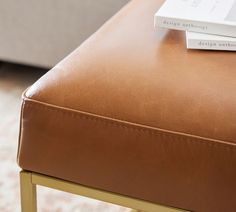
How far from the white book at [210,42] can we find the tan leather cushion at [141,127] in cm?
3

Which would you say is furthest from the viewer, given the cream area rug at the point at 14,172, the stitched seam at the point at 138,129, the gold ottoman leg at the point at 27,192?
the cream area rug at the point at 14,172

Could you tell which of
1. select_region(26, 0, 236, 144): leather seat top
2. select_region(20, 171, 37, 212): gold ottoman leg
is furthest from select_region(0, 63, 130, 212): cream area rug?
select_region(26, 0, 236, 144): leather seat top

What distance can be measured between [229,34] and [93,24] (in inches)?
26.6

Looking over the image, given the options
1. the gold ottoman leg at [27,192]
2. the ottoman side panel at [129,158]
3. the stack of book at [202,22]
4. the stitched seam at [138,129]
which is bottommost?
the gold ottoman leg at [27,192]

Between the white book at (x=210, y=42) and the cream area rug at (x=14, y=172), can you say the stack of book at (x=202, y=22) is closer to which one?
the white book at (x=210, y=42)

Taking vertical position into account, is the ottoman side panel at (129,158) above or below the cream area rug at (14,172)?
above

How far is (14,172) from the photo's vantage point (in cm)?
122

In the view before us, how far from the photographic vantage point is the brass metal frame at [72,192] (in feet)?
2.47

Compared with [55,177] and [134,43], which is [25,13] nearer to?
[134,43]

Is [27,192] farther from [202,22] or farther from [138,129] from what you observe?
[202,22]

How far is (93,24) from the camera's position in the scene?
57.2 inches

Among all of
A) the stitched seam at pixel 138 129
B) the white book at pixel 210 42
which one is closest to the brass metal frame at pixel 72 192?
the stitched seam at pixel 138 129

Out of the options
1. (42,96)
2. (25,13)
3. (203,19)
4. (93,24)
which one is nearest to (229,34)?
(203,19)

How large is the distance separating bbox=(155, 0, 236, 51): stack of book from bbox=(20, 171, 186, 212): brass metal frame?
10.5 inches
